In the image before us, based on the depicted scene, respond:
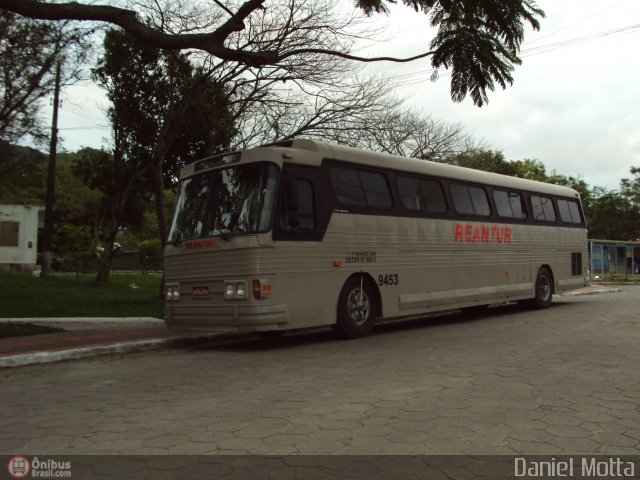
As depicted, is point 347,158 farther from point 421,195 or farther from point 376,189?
point 421,195

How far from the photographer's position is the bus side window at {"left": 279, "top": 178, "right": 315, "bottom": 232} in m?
8.53

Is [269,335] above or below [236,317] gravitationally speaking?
below

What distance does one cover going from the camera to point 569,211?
649 inches

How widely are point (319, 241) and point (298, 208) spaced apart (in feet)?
2.22

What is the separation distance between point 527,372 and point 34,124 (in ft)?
40.1

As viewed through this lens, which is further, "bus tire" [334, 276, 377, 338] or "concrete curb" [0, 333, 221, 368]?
"bus tire" [334, 276, 377, 338]

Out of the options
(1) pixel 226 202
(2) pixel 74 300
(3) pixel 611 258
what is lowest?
(2) pixel 74 300

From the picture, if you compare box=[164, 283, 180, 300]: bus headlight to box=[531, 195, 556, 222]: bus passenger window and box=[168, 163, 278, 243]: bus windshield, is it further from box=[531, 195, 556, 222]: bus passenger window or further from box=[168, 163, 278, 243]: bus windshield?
box=[531, 195, 556, 222]: bus passenger window

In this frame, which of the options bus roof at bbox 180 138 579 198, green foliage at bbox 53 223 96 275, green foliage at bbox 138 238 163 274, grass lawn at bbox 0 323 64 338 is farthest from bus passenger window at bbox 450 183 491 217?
green foliage at bbox 138 238 163 274

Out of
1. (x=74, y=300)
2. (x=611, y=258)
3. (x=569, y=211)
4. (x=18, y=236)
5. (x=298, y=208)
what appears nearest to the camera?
(x=298, y=208)

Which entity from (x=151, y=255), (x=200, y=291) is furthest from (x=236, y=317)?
(x=151, y=255)

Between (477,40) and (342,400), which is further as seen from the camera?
(477,40)

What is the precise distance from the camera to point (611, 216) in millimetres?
51875

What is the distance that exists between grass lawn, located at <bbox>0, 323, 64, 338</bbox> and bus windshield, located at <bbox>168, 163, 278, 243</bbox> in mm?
2958
